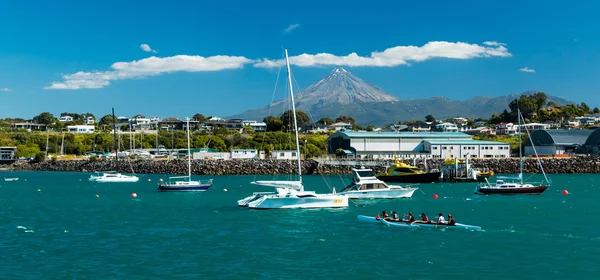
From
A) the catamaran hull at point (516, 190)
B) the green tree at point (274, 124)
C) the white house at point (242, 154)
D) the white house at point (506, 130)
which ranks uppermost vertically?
the green tree at point (274, 124)

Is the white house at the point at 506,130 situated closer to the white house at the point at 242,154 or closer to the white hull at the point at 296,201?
the white house at the point at 242,154

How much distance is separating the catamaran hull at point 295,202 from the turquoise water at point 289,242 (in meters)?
0.76

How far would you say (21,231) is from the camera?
35.2m

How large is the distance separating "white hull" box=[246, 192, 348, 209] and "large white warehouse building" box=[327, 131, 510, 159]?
65.4 metres

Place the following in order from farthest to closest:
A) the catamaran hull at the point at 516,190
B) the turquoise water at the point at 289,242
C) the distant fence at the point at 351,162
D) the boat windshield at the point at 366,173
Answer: the distant fence at the point at 351,162 → the boat windshield at the point at 366,173 → the catamaran hull at the point at 516,190 → the turquoise water at the point at 289,242

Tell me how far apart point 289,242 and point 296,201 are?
12.0 metres

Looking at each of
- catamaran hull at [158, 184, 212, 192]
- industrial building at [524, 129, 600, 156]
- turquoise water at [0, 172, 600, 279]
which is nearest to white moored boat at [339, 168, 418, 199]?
turquoise water at [0, 172, 600, 279]

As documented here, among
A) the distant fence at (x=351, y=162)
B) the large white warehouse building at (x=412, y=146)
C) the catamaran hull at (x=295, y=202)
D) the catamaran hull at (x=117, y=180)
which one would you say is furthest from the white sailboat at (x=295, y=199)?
the large white warehouse building at (x=412, y=146)

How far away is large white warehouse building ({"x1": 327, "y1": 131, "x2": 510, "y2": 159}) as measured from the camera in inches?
4360

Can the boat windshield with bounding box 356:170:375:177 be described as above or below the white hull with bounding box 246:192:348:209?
above

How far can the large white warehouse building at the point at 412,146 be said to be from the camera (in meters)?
111

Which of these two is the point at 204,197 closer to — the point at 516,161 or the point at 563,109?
the point at 516,161

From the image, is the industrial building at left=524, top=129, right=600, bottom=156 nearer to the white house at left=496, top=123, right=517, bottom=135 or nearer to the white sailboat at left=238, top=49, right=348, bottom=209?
the white house at left=496, top=123, right=517, bottom=135

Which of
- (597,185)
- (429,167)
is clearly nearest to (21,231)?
(597,185)
